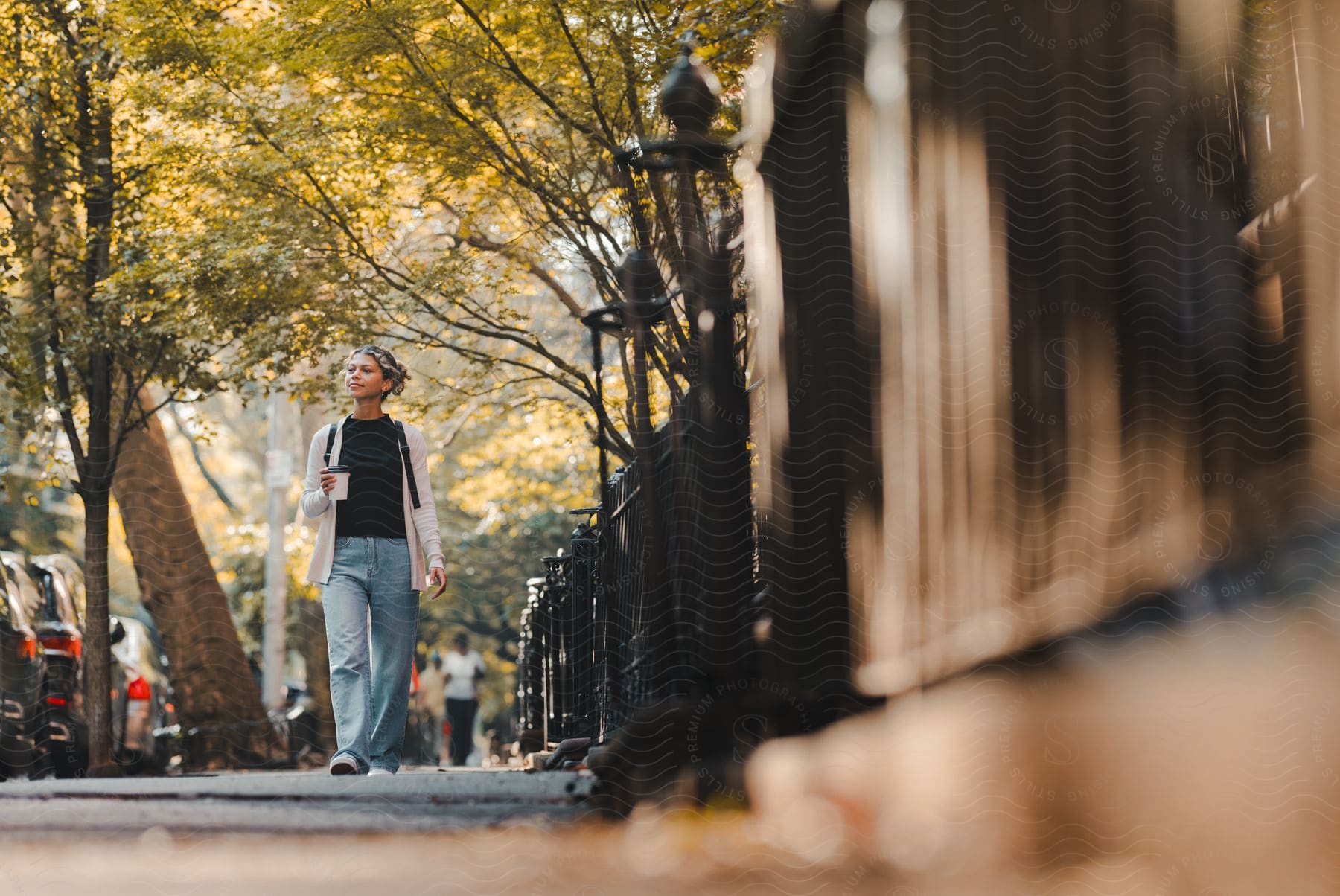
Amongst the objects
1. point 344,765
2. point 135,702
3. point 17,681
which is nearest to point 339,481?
point 344,765

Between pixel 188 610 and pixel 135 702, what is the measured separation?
52.1 inches

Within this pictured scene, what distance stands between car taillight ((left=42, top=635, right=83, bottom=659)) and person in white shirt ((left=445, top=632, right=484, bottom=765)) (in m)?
4.65

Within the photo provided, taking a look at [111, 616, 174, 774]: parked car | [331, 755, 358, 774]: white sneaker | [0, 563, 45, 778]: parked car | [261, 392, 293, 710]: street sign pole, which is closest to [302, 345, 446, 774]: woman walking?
[331, 755, 358, 774]: white sneaker

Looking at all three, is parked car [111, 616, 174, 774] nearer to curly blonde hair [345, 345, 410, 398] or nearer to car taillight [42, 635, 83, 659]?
car taillight [42, 635, 83, 659]

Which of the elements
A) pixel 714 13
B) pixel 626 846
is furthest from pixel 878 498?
pixel 714 13

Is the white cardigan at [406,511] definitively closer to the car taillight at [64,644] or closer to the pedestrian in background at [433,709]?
the car taillight at [64,644]

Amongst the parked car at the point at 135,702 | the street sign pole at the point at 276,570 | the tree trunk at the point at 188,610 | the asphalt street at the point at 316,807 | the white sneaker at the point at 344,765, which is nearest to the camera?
the asphalt street at the point at 316,807

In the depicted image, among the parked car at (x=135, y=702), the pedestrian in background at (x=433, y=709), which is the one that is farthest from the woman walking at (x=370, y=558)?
the pedestrian in background at (x=433, y=709)

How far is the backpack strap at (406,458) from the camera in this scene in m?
4.75

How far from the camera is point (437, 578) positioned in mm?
4516

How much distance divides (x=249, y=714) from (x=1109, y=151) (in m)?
8.52

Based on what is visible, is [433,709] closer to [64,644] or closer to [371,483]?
[64,644]

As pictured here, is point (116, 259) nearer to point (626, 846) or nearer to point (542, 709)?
point (542, 709)

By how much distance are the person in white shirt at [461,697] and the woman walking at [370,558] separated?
7136 mm
